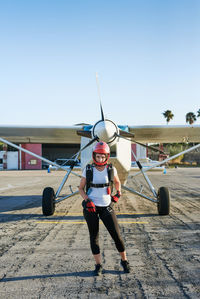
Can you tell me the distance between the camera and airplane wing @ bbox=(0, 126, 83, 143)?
8.20m

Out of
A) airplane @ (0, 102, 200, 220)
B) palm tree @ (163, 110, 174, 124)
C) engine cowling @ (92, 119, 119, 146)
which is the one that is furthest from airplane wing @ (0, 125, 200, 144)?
palm tree @ (163, 110, 174, 124)

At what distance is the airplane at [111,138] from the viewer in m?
5.69

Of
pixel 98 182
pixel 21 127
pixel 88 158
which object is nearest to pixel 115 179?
pixel 98 182

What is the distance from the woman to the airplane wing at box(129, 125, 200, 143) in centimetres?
481

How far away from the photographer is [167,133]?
9070mm

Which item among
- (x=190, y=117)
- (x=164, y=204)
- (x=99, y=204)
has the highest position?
(x=190, y=117)

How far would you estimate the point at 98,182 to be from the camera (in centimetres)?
299

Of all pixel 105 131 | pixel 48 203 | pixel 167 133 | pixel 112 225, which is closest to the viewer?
pixel 112 225

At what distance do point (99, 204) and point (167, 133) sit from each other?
665 cm

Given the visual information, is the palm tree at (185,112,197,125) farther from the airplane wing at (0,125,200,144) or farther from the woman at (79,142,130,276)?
the woman at (79,142,130,276)

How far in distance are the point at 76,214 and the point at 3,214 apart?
170 centimetres

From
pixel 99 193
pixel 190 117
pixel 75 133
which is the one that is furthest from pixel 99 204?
pixel 190 117

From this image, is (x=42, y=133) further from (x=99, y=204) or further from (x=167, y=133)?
(x=99, y=204)

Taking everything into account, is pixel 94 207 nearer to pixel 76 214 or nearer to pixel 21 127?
pixel 76 214
